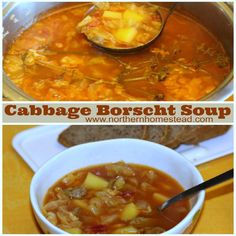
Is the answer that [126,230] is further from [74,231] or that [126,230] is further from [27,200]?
[27,200]

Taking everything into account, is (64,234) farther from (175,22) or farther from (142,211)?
(175,22)

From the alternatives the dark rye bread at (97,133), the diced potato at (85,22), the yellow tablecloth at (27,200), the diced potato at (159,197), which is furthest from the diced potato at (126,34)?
the diced potato at (159,197)

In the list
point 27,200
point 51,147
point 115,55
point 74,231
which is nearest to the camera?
point 74,231

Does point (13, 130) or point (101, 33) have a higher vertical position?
point (101, 33)

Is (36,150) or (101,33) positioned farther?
(101,33)

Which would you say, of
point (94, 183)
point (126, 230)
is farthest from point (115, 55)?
point (126, 230)

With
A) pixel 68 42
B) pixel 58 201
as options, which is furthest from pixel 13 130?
pixel 58 201
